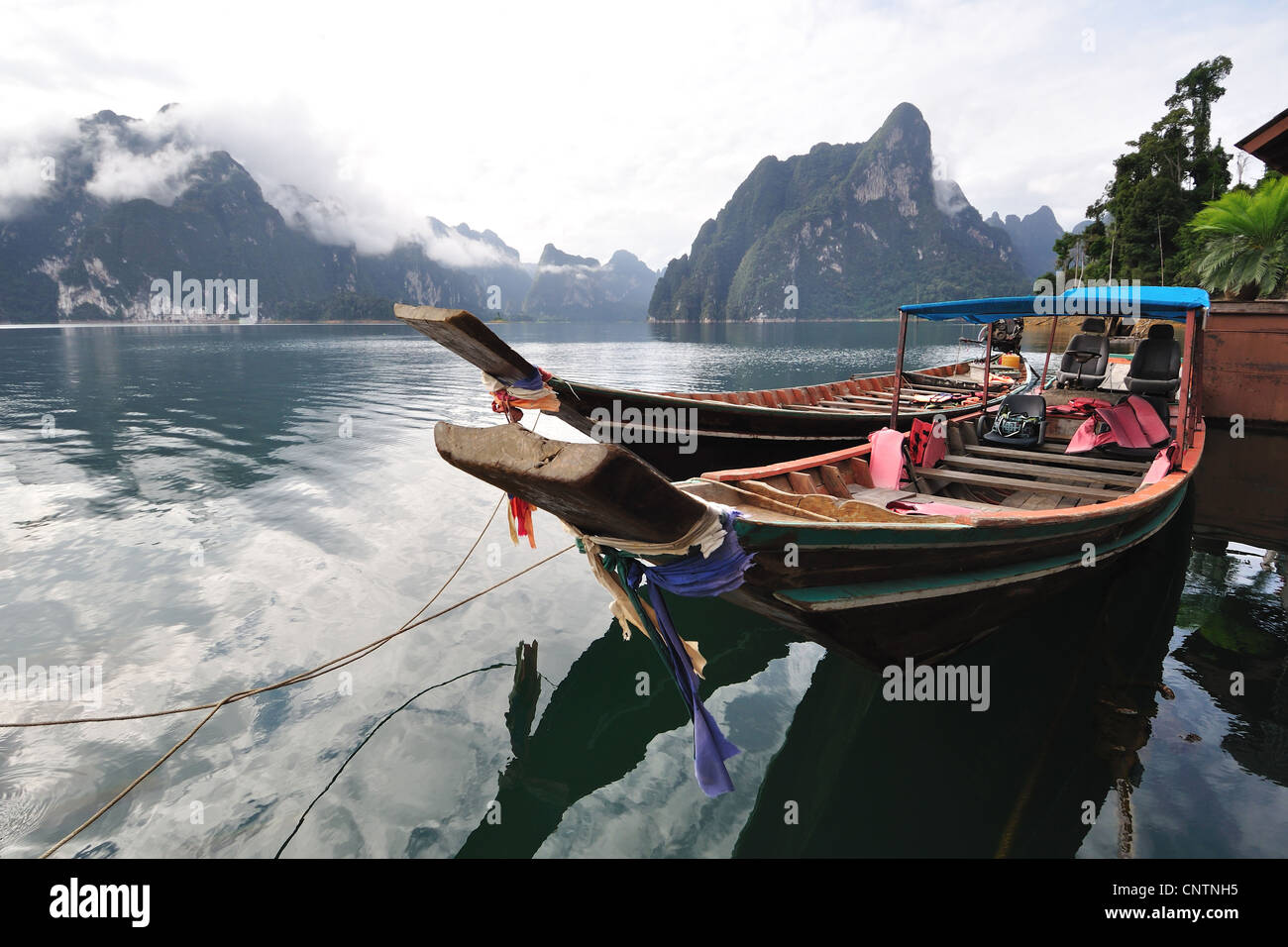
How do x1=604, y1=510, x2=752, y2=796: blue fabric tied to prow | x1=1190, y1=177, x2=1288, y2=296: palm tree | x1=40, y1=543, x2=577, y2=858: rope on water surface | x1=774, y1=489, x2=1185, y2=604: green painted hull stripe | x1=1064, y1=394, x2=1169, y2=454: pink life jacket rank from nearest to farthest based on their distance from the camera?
x1=604, y1=510, x2=752, y2=796: blue fabric tied to prow
x1=774, y1=489, x2=1185, y2=604: green painted hull stripe
x1=40, y1=543, x2=577, y2=858: rope on water surface
x1=1064, y1=394, x2=1169, y2=454: pink life jacket
x1=1190, y1=177, x2=1288, y2=296: palm tree

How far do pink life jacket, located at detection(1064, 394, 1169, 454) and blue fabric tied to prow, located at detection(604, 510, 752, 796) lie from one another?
251 inches

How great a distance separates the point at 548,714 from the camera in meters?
4.96

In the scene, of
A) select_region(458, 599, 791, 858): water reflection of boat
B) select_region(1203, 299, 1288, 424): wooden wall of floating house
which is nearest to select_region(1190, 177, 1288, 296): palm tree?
select_region(1203, 299, 1288, 424): wooden wall of floating house

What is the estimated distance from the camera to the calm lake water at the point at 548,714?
12.3ft

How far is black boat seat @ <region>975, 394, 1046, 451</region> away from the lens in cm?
754

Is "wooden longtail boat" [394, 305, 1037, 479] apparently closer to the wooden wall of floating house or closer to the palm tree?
the wooden wall of floating house

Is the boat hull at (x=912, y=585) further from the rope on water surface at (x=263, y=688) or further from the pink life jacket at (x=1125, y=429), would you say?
the rope on water surface at (x=263, y=688)

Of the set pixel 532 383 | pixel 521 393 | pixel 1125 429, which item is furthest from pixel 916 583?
pixel 1125 429

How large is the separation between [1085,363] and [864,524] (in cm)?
908

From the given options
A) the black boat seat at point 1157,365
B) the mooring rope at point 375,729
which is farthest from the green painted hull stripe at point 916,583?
the black boat seat at point 1157,365

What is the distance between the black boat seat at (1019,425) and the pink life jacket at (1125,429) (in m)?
0.39

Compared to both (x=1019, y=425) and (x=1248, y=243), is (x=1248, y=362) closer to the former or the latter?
(x=1248, y=243)
